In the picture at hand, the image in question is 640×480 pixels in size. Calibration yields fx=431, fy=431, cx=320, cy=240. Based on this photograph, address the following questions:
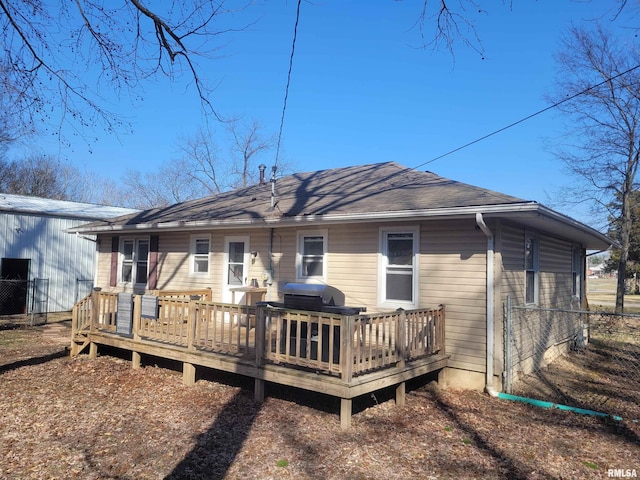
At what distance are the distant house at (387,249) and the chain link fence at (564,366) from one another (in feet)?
1.32

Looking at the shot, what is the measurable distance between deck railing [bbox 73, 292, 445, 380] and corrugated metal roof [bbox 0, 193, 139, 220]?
34.3 ft

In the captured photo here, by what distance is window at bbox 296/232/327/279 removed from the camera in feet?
28.2

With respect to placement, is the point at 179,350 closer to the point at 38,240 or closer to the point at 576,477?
the point at 576,477

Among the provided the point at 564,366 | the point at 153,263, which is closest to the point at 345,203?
the point at 564,366

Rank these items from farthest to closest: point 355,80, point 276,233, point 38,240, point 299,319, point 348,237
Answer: point 38,240 < point 355,80 < point 276,233 < point 348,237 < point 299,319

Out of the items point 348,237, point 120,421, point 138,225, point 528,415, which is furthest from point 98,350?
point 528,415

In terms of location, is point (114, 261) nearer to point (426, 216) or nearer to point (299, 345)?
point (299, 345)

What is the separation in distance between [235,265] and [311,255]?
216 cm

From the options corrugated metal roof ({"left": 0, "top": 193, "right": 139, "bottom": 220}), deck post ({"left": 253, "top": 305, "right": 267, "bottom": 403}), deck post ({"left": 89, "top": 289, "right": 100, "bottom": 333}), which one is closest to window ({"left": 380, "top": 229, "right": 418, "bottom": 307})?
deck post ({"left": 253, "top": 305, "right": 267, "bottom": 403})

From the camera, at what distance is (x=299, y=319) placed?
568 centimetres

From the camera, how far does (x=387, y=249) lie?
25.7 ft

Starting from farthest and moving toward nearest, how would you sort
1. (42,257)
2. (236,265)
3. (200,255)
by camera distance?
(42,257)
(200,255)
(236,265)

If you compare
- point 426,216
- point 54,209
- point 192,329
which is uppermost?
point 54,209

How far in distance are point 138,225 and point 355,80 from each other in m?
6.50
